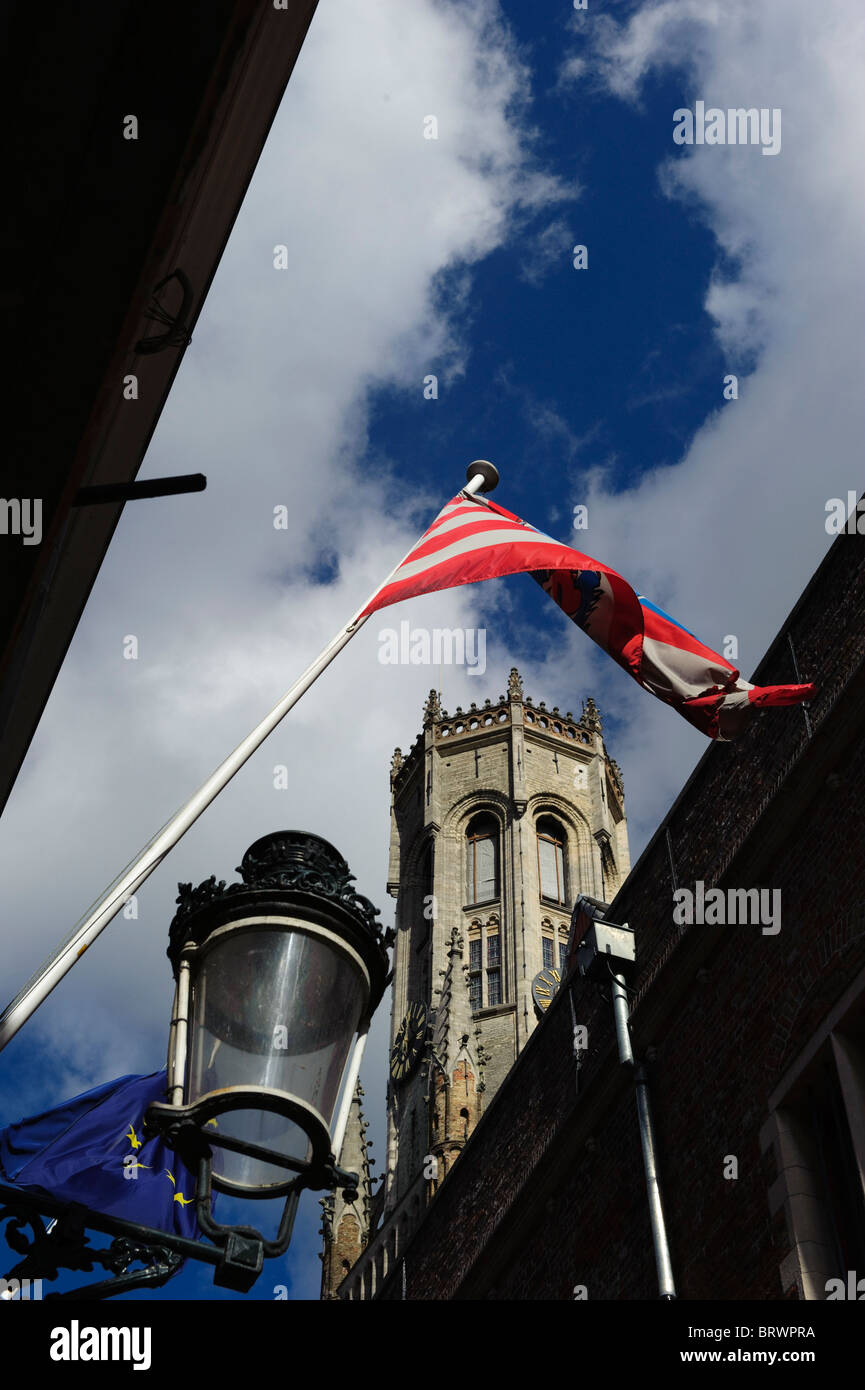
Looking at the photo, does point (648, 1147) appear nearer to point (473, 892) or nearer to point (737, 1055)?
point (737, 1055)

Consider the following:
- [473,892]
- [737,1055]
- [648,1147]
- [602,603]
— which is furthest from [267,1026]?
[473,892]

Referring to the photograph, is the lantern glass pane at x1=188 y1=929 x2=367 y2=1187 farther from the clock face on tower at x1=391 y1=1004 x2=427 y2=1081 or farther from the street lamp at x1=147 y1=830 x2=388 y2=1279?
the clock face on tower at x1=391 y1=1004 x2=427 y2=1081

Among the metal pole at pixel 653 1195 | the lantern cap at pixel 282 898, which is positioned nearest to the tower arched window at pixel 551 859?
the metal pole at pixel 653 1195

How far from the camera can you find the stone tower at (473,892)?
4784 cm

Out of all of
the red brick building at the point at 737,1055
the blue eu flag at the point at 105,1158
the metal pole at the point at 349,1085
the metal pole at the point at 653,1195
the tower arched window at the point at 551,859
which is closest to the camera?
the metal pole at the point at 349,1085

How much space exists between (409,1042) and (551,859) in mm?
9938

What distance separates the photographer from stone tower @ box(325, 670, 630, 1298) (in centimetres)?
4784

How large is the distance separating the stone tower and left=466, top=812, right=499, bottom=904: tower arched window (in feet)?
0.19

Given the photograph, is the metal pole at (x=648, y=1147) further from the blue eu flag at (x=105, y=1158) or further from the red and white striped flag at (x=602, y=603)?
the blue eu flag at (x=105, y=1158)

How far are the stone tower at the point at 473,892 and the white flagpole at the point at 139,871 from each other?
132 ft

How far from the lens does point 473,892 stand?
5766 centimetres

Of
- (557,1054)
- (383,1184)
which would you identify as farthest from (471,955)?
(557,1054)
